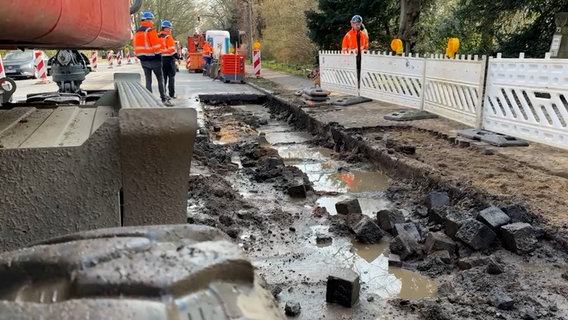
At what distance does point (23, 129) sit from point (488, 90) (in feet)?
23.5

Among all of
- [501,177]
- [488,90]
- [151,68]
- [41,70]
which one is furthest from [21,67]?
[501,177]

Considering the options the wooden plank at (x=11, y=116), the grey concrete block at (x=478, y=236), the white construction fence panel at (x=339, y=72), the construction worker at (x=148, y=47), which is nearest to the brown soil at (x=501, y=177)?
the grey concrete block at (x=478, y=236)

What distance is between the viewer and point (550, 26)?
11789 millimetres

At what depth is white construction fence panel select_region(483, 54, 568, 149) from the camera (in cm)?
656

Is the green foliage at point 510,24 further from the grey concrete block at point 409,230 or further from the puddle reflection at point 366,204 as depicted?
Answer: the grey concrete block at point 409,230

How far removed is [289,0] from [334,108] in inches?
739

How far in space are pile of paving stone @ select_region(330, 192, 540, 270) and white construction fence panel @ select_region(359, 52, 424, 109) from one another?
6.37 metres

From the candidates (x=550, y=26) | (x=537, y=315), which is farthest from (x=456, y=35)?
(x=537, y=315)

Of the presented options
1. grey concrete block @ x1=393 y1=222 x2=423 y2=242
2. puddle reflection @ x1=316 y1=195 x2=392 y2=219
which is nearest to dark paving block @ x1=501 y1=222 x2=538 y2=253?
grey concrete block @ x1=393 y1=222 x2=423 y2=242

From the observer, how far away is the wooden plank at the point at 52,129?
2.19 m

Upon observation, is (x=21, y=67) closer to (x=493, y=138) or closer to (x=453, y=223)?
(x=493, y=138)

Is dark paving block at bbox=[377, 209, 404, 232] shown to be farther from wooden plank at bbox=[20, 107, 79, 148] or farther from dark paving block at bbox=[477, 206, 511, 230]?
wooden plank at bbox=[20, 107, 79, 148]

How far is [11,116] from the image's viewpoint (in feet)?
9.94

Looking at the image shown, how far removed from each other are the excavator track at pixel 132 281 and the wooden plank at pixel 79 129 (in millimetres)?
1029
